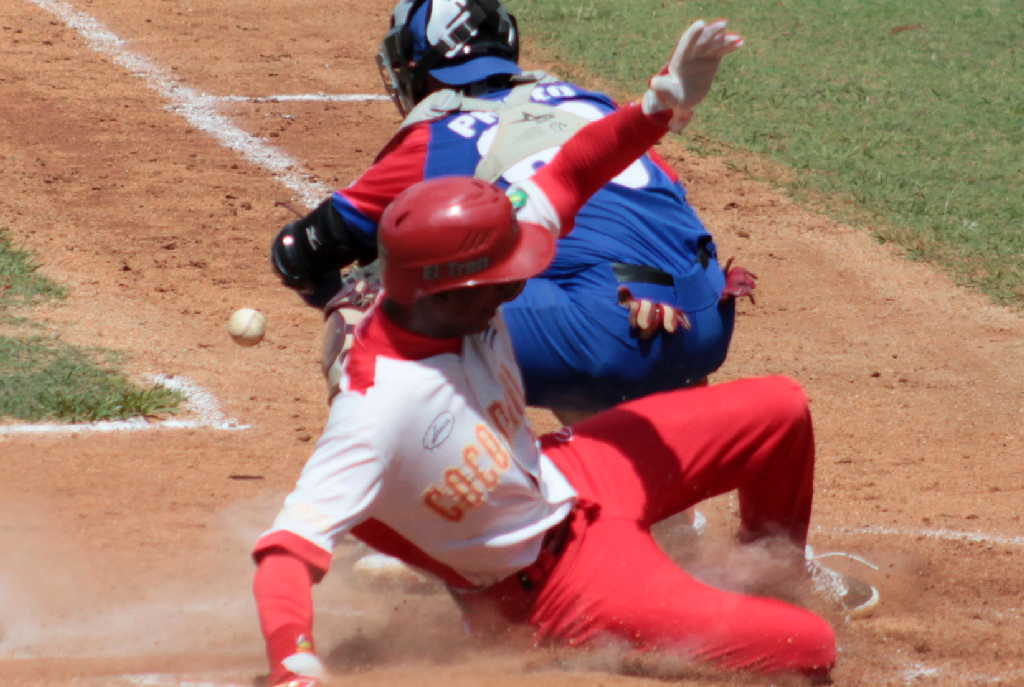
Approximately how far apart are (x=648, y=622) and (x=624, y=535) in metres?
0.24

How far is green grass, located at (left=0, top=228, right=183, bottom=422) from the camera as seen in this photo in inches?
243

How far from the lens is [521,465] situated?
3777 millimetres

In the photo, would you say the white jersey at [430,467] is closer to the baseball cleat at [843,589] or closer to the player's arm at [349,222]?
the player's arm at [349,222]

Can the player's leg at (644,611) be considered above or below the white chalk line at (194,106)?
above

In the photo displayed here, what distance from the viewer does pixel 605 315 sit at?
4.45 m

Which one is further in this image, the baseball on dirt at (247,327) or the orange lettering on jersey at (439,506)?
the baseball on dirt at (247,327)

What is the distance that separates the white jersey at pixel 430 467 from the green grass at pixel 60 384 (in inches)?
104

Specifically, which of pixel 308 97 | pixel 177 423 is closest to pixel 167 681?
pixel 177 423

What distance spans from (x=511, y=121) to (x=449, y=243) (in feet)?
3.66

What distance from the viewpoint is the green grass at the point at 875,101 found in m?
9.25

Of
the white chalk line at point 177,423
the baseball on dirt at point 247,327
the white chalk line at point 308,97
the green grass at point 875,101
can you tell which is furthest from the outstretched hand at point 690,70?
the white chalk line at point 308,97

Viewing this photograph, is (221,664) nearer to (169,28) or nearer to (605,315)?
(605,315)

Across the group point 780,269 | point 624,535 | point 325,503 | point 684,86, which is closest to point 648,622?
point 624,535

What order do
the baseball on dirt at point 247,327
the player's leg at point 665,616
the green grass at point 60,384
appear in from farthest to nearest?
the green grass at point 60,384, the baseball on dirt at point 247,327, the player's leg at point 665,616
